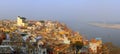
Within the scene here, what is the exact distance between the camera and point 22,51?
3212cm

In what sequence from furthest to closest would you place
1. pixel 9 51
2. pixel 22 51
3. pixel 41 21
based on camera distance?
1. pixel 41 21
2. pixel 22 51
3. pixel 9 51

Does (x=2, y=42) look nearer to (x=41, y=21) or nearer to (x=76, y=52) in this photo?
(x=76, y=52)

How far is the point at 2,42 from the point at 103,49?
28.1ft

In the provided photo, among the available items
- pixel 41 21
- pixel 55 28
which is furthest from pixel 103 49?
pixel 41 21

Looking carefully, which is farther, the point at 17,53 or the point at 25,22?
the point at 25,22

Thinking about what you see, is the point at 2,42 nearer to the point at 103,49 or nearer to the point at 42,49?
the point at 42,49

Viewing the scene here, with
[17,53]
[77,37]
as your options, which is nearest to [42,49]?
[17,53]

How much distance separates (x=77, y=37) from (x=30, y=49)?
12.0 metres

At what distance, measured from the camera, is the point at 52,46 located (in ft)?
126

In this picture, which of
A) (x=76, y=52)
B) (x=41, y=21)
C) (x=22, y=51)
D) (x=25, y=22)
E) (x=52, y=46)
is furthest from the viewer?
(x=41, y=21)

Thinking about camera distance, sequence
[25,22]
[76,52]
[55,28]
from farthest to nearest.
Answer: [25,22]
[55,28]
[76,52]

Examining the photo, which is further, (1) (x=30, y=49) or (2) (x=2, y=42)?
(2) (x=2, y=42)

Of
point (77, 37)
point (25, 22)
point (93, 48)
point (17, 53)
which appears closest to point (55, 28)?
point (25, 22)

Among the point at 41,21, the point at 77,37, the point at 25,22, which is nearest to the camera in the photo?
the point at 77,37
